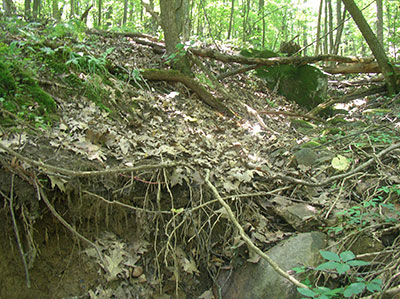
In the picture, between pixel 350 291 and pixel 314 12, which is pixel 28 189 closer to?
pixel 350 291

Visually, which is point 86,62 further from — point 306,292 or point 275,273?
point 306,292

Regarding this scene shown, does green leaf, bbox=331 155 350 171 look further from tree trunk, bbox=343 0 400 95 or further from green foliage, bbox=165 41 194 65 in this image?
tree trunk, bbox=343 0 400 95

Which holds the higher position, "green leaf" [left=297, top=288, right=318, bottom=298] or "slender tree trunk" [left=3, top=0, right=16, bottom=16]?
"slender tree trunk" [left=3, top=0, right=16, bottom=16]

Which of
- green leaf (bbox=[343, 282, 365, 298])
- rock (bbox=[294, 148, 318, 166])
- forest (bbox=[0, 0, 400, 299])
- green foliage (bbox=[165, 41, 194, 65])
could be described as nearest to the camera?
green leaf (bbox=[343, 282, 365, 298])

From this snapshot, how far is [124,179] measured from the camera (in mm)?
3156

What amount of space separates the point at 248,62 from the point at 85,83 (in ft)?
14.1

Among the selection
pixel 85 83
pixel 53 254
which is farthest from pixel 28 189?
pixel 85 83

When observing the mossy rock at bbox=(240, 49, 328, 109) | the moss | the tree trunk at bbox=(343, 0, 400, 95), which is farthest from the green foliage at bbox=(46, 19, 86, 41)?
the tree trunk at bbox=(343, 0, 400, 95)

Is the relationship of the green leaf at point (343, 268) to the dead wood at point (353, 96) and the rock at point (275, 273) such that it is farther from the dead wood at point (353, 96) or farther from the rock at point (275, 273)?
the dead wood at point (353, 96)

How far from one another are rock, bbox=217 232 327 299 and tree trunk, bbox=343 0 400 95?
19.4 ft

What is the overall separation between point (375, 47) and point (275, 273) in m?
6.63

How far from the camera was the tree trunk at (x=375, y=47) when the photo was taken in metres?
6.84

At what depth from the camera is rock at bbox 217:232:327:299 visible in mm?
2850

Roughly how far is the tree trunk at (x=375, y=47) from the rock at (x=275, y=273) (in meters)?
5.90
